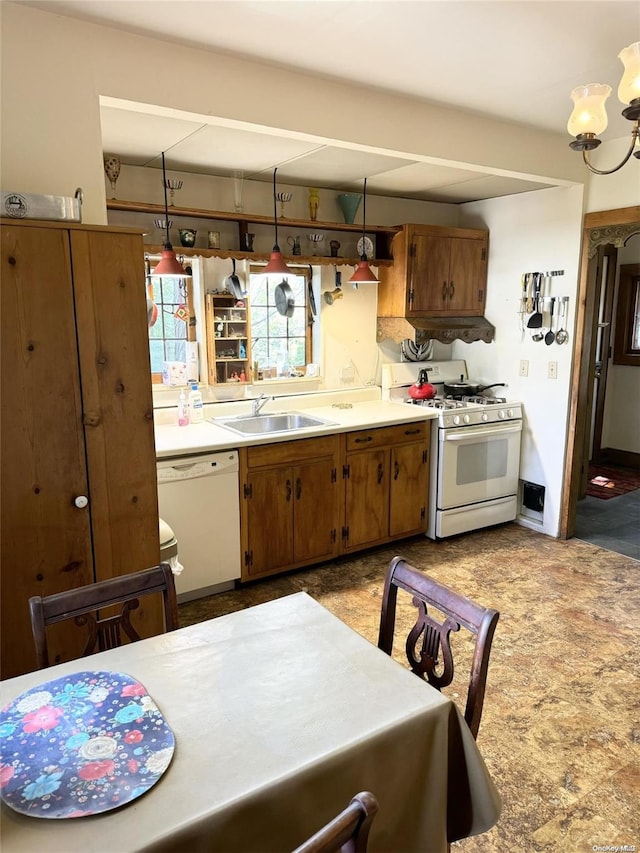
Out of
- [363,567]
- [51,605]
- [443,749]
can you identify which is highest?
[51,605]

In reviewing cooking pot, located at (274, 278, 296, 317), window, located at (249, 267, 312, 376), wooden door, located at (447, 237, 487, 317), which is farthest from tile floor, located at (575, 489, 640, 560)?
cooking pot, located at (274, 278, 296, 317)

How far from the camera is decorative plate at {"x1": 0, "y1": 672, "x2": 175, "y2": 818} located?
1.02 meters

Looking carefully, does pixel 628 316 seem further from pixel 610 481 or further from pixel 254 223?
pixel 254 223

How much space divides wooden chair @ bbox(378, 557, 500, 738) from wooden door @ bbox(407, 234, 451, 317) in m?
2.82

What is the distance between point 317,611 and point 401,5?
1.93 meters

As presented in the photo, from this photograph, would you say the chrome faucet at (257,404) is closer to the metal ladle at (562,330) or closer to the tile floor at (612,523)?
the metal ladle at (562,330)

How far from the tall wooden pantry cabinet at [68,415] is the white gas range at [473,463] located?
7.73 feet

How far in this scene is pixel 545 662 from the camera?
270cm

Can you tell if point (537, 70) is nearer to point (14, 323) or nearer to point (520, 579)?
point (14, 323)

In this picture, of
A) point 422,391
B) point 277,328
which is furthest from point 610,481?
point 277,328

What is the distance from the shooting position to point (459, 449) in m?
4.06

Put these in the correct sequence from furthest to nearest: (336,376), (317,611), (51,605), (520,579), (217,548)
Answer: (336,376) < (520,579) < (217,548) < (317,611) < (51,605)

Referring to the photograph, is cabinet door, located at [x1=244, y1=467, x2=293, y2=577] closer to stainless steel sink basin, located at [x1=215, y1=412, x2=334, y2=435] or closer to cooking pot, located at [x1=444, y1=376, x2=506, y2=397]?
stainless steel sink basin, located at [x1=215, y1=412, x2=334, y2=435]

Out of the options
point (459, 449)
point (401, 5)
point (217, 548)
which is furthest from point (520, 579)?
point (401, 5)
